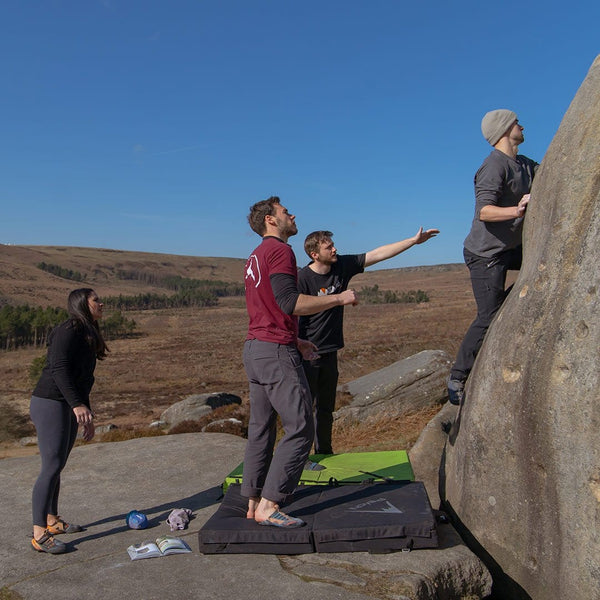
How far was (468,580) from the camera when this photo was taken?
4.70 m

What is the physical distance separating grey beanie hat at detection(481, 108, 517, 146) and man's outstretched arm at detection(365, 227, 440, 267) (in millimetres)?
1050

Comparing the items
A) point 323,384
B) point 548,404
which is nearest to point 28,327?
point 323,384

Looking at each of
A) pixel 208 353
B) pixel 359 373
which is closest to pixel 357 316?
pixel 208 353

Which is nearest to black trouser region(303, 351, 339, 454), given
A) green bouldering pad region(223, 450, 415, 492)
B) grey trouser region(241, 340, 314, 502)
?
green bouldering pad region(223, 450, 415, 492)

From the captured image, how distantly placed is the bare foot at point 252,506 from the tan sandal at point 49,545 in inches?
67.0

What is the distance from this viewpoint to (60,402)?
568 centimetres

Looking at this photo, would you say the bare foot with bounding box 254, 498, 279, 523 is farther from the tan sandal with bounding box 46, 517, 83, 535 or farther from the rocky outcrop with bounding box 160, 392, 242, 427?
the rocky outcrop with bounding box 160, 392, 242, 427

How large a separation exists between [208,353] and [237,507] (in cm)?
4111

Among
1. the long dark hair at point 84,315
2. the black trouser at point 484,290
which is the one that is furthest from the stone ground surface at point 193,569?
the long dark hair at point 84,315

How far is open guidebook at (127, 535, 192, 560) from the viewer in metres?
5.15

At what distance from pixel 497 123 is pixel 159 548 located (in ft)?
15.8

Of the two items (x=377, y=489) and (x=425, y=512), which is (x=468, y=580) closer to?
(x=425, y=512)

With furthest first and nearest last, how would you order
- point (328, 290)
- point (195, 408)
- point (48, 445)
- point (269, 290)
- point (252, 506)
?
point (195, 408) → point (328, 290) → point (48, 445) → point (252, 506) → point (269, 290)

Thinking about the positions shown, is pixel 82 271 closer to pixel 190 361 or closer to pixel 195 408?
pixel 190 361
